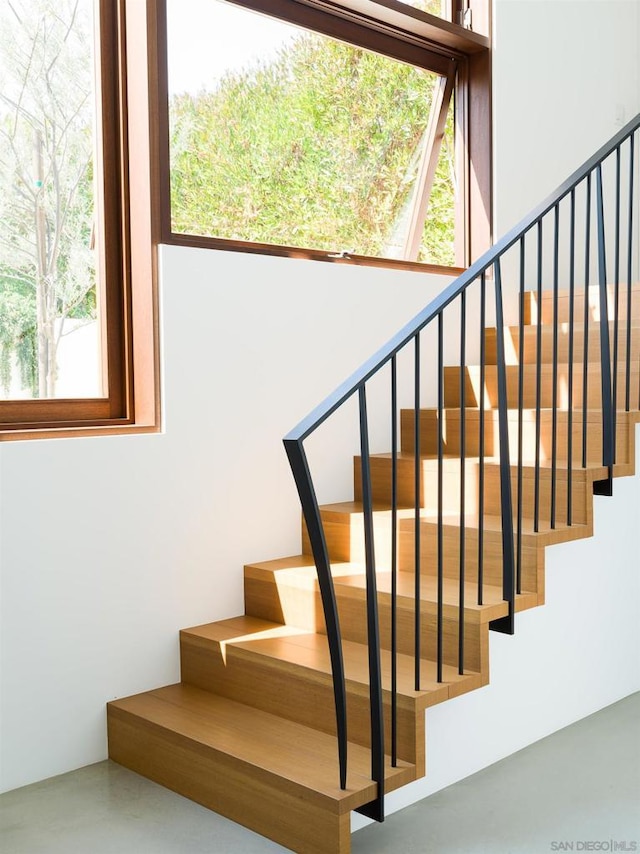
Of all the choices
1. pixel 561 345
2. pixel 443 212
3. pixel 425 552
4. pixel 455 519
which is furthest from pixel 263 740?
pixel 443 212

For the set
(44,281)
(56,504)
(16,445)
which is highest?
(44,281)

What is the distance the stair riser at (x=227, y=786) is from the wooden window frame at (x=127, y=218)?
3.20ft

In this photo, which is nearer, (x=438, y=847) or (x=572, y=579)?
(x=438, y=847)

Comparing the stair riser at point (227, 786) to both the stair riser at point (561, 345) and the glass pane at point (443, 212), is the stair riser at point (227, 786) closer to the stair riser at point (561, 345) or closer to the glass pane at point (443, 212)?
the stair riser at point (561, 345)

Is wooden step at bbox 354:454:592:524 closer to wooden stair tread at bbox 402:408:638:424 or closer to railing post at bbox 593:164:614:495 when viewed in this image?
railing post at bbox 593:164:614:495

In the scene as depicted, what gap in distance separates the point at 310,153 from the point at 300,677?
212cm

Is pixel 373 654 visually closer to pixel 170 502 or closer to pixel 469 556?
pixel 469 556

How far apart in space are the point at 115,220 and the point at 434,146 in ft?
5.61

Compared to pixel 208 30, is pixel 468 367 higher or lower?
lower

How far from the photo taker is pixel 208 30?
10.9ft

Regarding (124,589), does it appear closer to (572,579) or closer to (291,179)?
(572,579)

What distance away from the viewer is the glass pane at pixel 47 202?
2916mm

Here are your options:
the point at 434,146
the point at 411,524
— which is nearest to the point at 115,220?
the point at 411,524

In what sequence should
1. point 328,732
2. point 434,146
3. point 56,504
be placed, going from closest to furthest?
point 328,732
point 56,504
point 434,146
